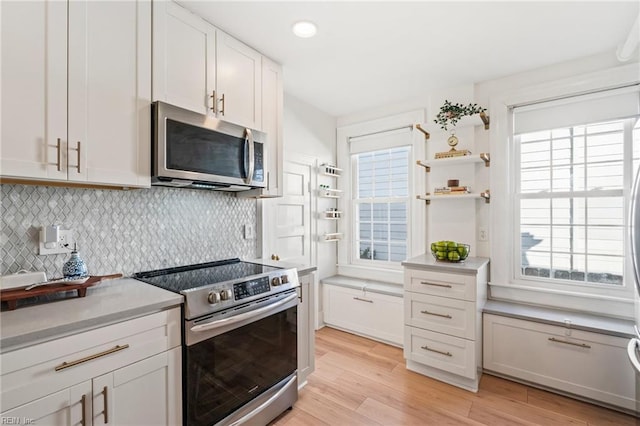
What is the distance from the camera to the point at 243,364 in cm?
170

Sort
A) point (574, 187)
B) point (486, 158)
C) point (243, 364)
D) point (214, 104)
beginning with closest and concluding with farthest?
point (243, 364) < point (214, 104) < point (574, 187) < point (486, 158)

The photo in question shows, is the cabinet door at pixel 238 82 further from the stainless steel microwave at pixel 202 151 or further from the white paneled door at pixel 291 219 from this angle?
the white paneled door at pixel 291 219

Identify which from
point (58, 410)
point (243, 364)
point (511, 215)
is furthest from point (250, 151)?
point (511, 215)

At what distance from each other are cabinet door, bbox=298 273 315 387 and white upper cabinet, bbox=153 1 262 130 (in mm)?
1260

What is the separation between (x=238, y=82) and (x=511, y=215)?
2582 millimetres

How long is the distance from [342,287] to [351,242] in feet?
2.04

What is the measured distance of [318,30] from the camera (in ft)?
6.54

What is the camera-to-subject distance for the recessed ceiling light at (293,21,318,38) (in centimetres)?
192

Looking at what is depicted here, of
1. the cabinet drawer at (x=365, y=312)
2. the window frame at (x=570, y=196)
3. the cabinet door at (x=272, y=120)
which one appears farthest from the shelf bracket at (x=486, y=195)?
the cabinet door at (x=272, y=120)

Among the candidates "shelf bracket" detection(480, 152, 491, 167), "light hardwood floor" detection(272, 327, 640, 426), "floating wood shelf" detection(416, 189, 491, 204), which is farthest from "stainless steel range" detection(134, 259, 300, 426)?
"shelf bracket" detection(480, 152, 491, 167)

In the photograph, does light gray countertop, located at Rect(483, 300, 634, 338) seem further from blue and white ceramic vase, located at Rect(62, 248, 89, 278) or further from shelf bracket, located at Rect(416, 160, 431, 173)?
blue and white ceramic vase, located at Rect(62, 248, 89, 278)

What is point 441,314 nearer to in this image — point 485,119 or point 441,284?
point 441,284

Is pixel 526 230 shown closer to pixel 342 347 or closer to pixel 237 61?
pixel 342 347

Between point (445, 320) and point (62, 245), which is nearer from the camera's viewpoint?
point (62, 245)
